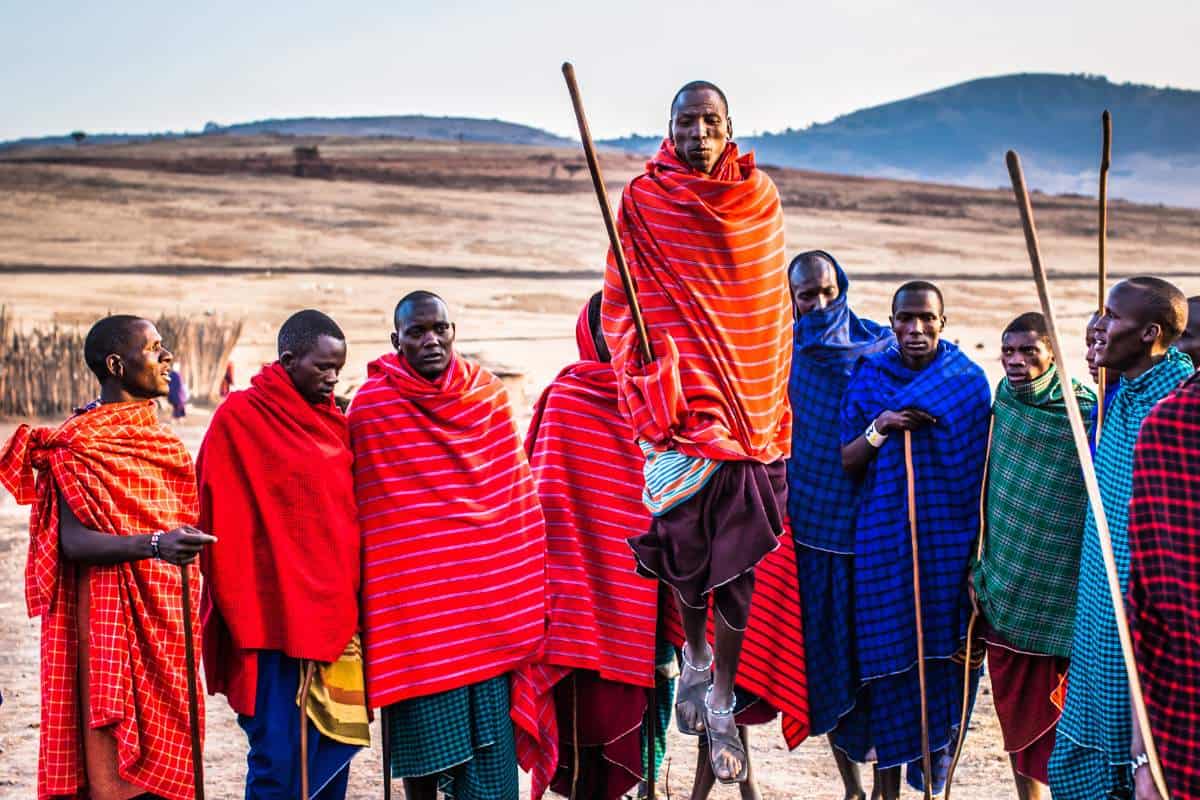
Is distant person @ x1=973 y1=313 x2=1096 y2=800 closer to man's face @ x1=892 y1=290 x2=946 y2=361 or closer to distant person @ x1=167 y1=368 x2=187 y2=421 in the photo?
man's face @ x1=892 y1=290 x2=946 y2=361

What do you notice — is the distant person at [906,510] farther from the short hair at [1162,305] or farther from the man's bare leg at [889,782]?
the short hair at [1162,305]

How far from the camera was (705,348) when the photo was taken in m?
4.38

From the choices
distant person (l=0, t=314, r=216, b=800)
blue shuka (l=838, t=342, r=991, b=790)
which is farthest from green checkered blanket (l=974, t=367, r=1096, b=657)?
distant person (l=0, t=314, r=216, b=800)

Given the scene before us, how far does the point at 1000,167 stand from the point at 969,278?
77844 mm

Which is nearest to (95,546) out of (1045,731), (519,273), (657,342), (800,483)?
(657,342)

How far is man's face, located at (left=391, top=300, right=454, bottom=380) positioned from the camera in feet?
15.0

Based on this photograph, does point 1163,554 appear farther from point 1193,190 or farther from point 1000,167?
point 1000,167

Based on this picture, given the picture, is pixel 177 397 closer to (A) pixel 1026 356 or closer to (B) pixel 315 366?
(B) pixel 315 366

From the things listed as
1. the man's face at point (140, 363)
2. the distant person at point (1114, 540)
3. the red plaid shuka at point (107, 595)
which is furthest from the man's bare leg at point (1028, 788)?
the man's face at point (140, 363)

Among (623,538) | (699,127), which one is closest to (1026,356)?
(699,127)

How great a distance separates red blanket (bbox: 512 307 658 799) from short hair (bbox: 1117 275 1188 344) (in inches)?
76.5

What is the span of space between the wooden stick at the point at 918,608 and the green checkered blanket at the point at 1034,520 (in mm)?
247

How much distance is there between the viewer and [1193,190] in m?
89.9

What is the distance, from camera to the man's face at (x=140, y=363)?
438cm
